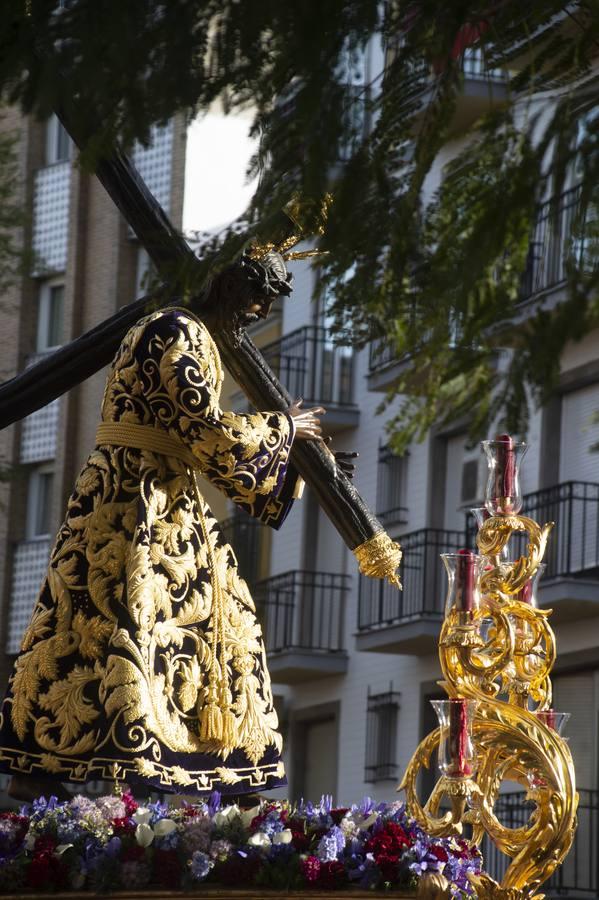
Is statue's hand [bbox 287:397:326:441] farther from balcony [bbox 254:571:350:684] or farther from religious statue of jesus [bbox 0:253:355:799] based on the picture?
balcony [bbox 254:571:350:684]

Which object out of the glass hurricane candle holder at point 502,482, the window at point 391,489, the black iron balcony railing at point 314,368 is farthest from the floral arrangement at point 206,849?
the black iron balcony railing at point 314,368

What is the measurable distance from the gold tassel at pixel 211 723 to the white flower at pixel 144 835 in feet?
1.99

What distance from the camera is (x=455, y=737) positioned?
640 centimetres

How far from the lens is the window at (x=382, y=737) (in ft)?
80.2

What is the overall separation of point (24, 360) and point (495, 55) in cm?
2624

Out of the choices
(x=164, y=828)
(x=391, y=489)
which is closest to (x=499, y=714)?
(x=164, y=828)

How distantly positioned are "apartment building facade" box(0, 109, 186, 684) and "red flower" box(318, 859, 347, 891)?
23.7m

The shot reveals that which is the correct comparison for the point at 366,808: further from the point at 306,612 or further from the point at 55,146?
the point at 55,146

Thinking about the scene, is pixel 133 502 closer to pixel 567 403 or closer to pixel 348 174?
pixel 348 174

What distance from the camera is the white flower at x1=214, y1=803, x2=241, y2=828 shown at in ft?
21.2

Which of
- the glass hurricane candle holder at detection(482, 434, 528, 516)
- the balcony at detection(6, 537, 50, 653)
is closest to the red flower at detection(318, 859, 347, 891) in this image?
the glass hurricane candle holder at detection(482, 434, 528, 516)

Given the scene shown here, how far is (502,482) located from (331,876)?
5.28 ft

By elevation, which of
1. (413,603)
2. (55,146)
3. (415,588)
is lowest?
(413,603)

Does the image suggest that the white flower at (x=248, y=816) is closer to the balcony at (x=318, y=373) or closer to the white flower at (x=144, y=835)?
the white flower at (x=144, y=835)
